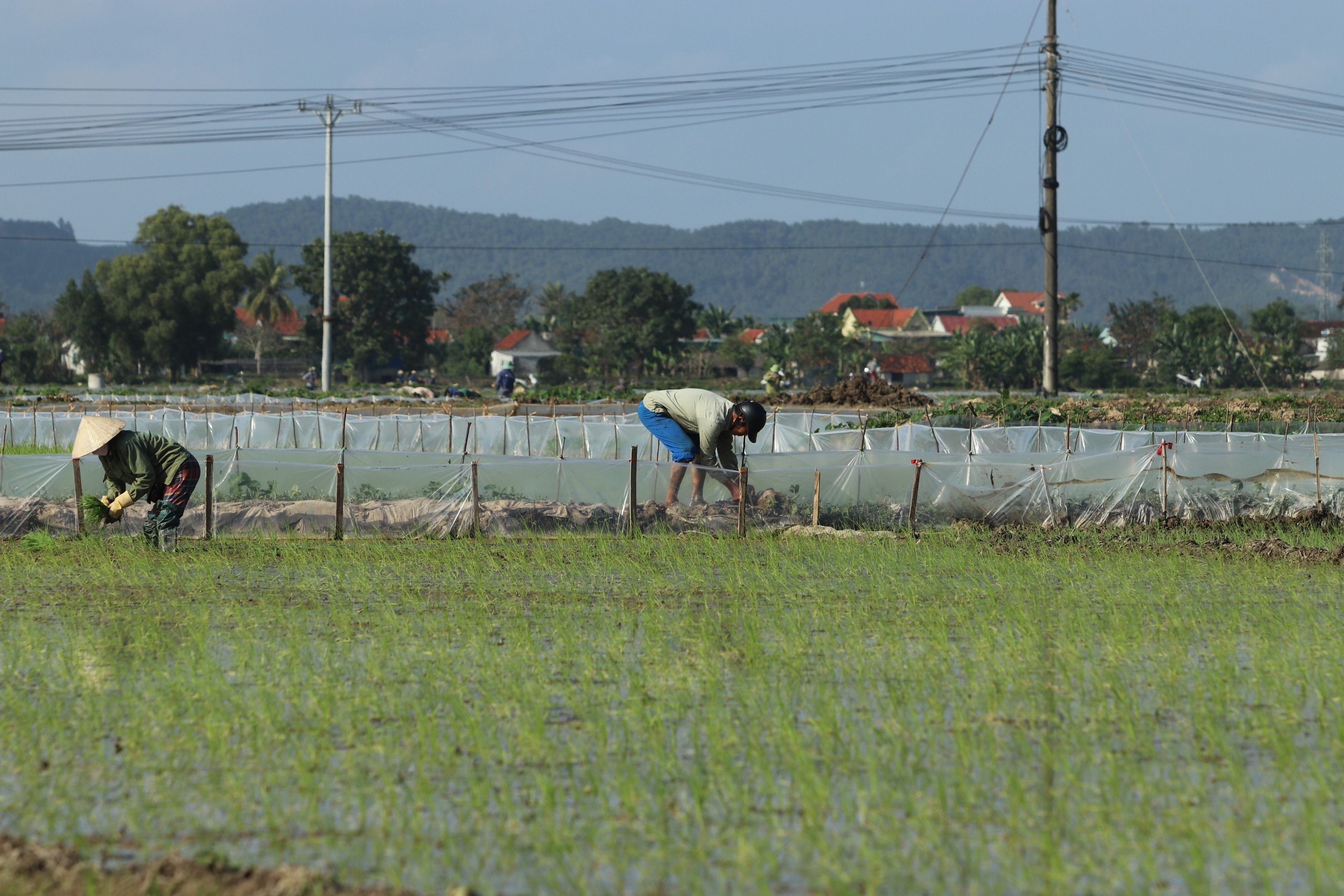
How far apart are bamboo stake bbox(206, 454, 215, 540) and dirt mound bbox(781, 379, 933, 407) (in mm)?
18629

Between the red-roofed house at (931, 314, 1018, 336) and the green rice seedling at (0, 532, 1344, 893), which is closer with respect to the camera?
the green rice seedling at (0, 532, 1344, 893)

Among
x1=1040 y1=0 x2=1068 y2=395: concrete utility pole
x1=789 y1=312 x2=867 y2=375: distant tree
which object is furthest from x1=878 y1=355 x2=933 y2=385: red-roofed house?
x1=1040 y1=0 x2=1068 y2=395: concrete utility pole

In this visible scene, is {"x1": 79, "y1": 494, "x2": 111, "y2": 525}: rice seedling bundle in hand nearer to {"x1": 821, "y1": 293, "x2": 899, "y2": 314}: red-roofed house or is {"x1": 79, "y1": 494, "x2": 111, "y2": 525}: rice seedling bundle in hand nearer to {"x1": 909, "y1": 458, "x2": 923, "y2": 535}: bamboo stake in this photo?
{"x1": 909, "y1": 458, "x2": 923, "y2": 535}: bamboo stake

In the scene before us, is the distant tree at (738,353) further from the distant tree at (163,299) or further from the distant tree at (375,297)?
the distant tree at (163,299)

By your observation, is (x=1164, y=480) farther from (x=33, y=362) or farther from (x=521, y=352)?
(x=521, y=352)

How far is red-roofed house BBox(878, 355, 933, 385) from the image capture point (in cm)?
7831

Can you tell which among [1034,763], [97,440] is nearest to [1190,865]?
[1034,763]

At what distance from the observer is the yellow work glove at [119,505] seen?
29.4 feet

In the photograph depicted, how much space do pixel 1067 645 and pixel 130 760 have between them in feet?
15.4

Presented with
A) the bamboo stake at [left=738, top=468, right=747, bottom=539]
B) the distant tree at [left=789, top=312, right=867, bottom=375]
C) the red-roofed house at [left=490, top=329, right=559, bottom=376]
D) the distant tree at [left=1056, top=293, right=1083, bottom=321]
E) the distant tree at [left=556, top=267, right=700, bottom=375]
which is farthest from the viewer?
the red-roofed house at [left=490, top=329, right=559, bottom=376]

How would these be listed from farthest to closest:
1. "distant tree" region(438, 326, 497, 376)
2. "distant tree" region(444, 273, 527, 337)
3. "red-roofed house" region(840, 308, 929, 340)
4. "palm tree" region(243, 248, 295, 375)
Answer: "red-roofed house" region(840, 308, 929, 340), "distant tree" region(444, 273, 527, 337), "palm tree" region(243, 248, 295, 375), "distant tree" region(438, 326, 497, 376)

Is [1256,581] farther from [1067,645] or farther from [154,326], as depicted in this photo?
[154,326]

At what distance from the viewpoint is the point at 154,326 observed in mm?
63969

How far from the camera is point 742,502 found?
11.4 metres
